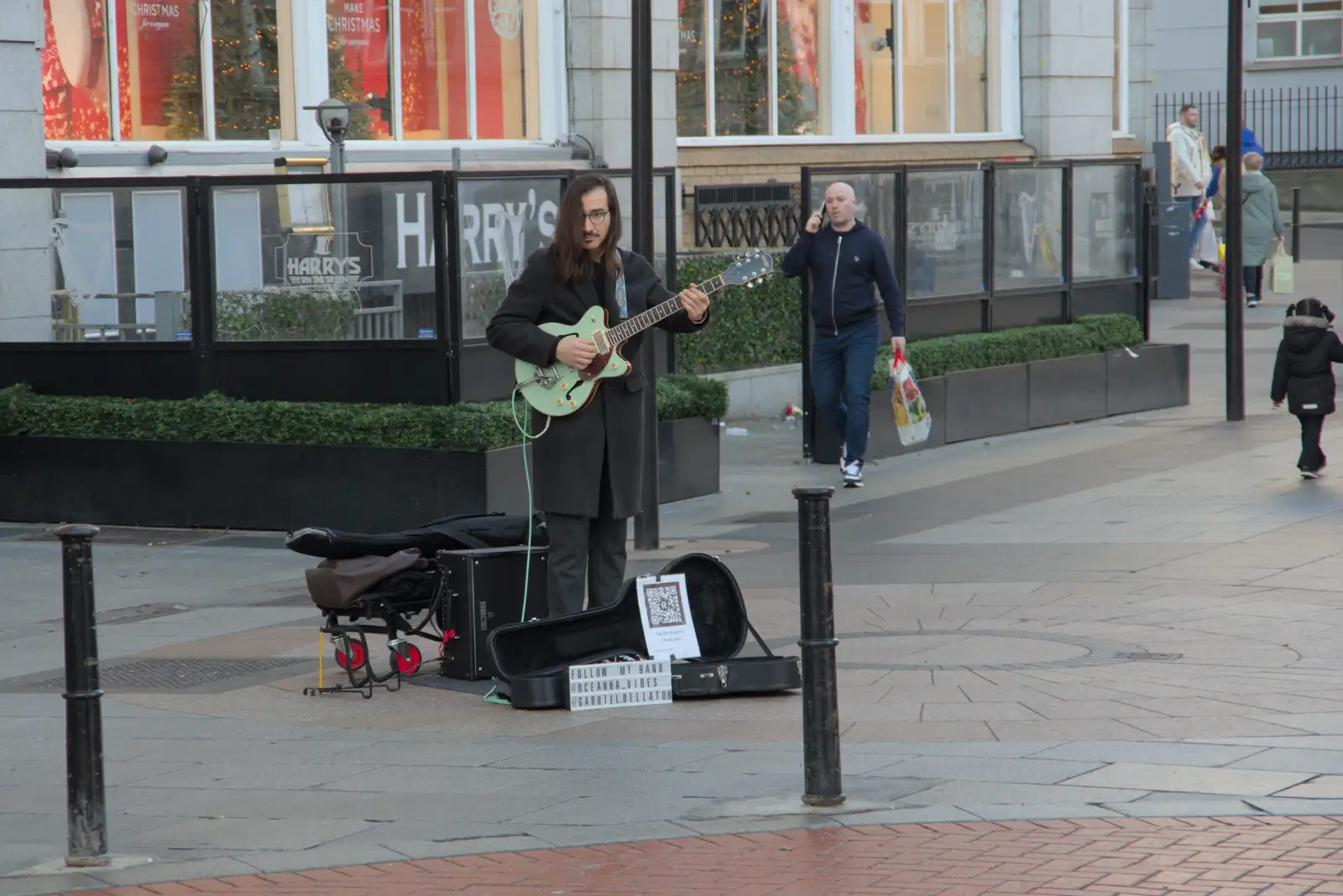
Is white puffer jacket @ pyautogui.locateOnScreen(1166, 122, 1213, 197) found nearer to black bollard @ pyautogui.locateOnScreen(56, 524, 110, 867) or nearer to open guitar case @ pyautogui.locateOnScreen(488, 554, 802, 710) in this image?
open guitar case @ pyautogui.locateOnScreen(488, 554, 802, 710)

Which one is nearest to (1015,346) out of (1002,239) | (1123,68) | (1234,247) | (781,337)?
(1002,239)

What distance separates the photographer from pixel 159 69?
1642 centimetres

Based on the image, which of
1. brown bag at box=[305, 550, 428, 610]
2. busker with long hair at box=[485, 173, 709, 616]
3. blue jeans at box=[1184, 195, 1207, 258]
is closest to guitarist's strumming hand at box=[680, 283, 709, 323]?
busker with long hair at box=[485, 173, 709, 616]

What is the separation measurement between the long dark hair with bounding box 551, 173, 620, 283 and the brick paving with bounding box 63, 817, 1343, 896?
281 centimetres

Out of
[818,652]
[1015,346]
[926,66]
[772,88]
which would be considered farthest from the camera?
[926,66]

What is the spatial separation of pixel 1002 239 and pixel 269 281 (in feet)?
22.4

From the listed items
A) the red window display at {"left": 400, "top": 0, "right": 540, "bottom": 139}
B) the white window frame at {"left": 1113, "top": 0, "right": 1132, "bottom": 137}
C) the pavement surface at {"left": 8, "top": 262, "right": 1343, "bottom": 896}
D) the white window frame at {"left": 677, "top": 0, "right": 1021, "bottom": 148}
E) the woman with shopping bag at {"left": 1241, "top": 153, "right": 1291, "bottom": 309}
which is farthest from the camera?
the white window frame at {"left": 1113, "top": 0, "right": 1132, "bottom": 137}

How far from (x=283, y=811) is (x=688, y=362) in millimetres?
10656

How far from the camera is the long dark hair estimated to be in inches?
300

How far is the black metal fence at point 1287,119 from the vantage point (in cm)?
3734

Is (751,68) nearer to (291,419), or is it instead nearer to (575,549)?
(291,419)

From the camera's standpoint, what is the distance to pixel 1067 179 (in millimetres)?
16875

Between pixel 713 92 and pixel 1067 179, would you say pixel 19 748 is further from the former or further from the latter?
pixel 713 92

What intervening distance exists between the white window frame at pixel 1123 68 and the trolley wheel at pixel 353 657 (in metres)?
22.0
